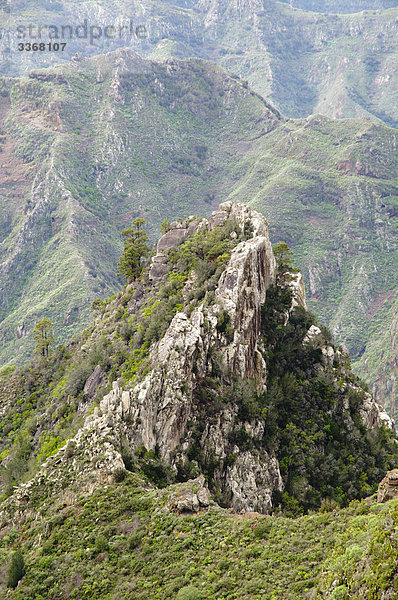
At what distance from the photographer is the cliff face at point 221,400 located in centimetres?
3519

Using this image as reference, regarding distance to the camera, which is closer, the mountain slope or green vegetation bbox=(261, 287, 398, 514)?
the mountain slope

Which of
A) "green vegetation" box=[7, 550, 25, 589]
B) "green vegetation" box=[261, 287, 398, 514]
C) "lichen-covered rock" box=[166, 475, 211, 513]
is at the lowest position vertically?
"green vegetation" box=[261, 287, 398, 514]

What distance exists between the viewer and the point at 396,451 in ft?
179

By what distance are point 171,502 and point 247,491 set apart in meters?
12.0

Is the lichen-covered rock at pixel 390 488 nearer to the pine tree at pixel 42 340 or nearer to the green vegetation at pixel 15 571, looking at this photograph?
the green vegetation at pixel 15 571

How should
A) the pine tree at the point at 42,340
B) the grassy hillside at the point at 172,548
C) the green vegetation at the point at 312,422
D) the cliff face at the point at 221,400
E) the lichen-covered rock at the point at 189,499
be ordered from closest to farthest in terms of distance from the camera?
1. the grassy hillside at the point at 172,548
2. the lichen-covered rock at the point at 189,499
3. the cliff face at the point at 221,400
4. the green vegetation at the point at 312,422
5. the pine tree at the point at 42,340

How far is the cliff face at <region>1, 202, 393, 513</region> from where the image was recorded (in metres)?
35.2

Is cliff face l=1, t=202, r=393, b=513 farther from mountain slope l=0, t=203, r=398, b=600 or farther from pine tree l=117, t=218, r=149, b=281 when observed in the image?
pine tree l=117, t=218, r=149, b=281

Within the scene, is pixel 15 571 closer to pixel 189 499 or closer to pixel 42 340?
pixel 189 499

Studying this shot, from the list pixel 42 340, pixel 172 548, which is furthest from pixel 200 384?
pixel 42 340

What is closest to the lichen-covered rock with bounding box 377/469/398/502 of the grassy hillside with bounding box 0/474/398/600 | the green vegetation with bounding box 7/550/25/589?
the grassy hillside with bounding box 0/474/398/600

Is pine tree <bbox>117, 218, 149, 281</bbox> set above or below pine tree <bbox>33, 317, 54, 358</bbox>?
above

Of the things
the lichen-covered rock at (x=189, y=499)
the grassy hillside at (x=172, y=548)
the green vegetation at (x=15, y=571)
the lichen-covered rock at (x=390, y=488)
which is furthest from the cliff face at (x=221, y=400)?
the lichen-covered rock at (x=390, y=488)

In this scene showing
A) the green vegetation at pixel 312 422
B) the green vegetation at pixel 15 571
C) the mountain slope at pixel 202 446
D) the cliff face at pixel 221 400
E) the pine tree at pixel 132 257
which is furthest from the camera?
the pine tree at pixel 132 257
